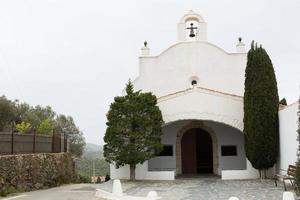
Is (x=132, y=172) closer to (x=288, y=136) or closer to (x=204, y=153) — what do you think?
(x=204, y=153)

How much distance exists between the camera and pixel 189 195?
1364 cm

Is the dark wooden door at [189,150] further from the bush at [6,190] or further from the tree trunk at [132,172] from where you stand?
the bush at [6,190]

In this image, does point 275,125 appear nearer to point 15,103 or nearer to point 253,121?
point 253,121

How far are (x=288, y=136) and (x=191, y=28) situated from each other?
947cm

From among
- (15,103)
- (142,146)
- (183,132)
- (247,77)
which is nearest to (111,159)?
(142,146)

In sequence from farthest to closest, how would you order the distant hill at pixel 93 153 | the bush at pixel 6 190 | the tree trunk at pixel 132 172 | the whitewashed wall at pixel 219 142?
1. the distant hill at pixel 93 153
2. the whitewashed wall at pixel 219 142
3. the tree trunk at pixel 132 172
4. the bush at pixel 6 190

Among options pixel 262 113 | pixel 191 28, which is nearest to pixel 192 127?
pixel 262 113

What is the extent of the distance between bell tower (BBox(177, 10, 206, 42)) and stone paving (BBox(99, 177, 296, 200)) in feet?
28.5

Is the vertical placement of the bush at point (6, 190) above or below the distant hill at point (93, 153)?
below

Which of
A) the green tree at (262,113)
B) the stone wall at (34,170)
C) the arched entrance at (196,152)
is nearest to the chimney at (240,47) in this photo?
the arched entrance at (196,152)

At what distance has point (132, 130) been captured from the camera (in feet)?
59.5

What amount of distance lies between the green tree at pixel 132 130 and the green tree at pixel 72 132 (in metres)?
28.5

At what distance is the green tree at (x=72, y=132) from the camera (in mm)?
46825

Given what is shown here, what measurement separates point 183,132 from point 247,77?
17.9 ft
